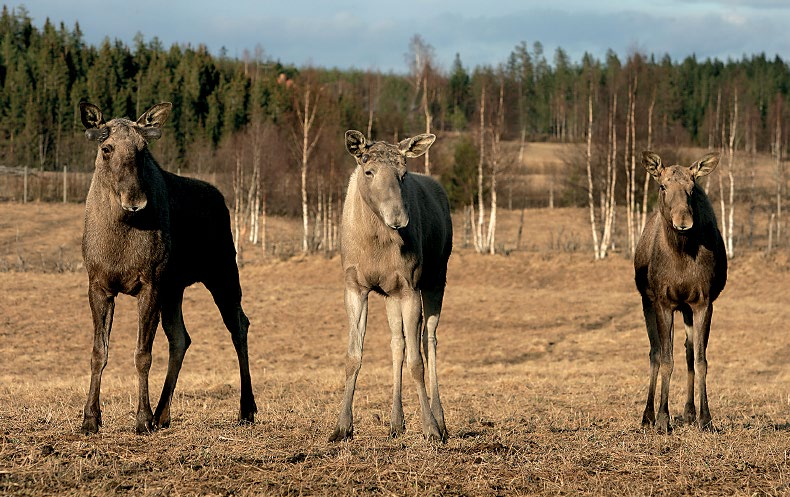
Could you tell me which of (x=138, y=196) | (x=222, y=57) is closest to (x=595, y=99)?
(x=138, y=196)

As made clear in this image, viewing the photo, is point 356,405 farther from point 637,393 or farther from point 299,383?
point 637,393

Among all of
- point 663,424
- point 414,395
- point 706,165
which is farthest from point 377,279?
point 414,395

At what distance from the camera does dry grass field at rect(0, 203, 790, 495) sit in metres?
7.28

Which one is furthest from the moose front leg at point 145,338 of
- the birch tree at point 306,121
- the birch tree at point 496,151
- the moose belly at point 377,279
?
the birch tree at point 306,121

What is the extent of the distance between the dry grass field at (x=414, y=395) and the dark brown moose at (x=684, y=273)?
0.72m

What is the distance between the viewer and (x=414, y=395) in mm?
17484

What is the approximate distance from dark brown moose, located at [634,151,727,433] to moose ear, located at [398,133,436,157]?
346 centimetres

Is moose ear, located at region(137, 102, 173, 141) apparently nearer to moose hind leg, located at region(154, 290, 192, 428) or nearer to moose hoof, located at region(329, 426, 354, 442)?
moose hind leg, located at region(154, 290, 192, 428)

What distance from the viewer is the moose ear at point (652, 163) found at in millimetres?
12125

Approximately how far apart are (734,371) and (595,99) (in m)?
30.6

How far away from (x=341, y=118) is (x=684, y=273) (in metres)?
58.0

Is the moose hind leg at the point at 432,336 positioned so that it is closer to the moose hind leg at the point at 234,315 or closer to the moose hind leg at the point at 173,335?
the moose hind leg at the point at 234,315

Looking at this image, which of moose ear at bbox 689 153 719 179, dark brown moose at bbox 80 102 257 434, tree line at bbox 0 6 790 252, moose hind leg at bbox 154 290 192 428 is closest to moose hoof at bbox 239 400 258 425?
moose hind leg at bbox 154 290 192 428

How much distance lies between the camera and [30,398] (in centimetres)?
1612
